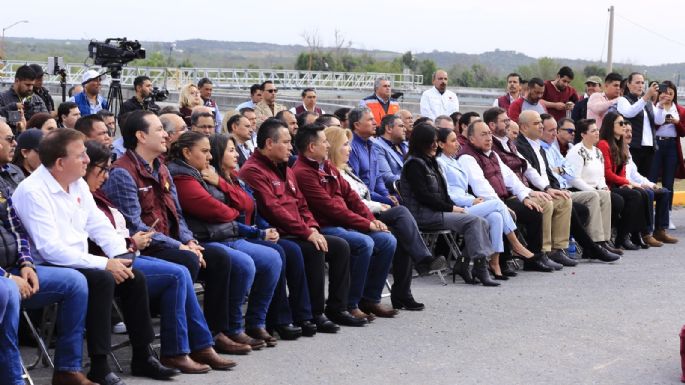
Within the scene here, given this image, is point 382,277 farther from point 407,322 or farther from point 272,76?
point 272,76

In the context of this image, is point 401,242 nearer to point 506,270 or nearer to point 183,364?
point 506,270

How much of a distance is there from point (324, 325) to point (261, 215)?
0.97m

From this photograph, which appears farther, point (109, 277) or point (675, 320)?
point (675, 320)

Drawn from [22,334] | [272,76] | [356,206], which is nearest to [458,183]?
[356,206]

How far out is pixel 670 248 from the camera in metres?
13.2

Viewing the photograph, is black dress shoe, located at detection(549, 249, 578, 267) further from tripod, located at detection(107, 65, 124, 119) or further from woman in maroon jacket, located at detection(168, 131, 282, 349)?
tripod, located at detection(107, 65, 124, 119)

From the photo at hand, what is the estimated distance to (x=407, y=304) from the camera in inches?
360

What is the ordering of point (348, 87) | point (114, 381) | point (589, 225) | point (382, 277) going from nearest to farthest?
point (114, 381) → point (382, 277) → point (589, 225) → point (348, 87)

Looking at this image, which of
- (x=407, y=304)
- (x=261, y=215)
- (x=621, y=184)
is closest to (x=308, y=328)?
(x=261, y=215)

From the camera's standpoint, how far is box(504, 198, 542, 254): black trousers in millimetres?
11414

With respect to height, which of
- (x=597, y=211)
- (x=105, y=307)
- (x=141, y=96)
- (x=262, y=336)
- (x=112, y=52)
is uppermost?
(x=112, y=52)

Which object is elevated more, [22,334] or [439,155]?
[439,155]

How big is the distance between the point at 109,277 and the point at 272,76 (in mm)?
55826

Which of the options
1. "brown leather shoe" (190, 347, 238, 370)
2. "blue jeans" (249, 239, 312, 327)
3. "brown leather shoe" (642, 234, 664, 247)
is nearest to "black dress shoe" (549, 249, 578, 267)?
"brown leather shoe" (642, 234, 664, 247)
